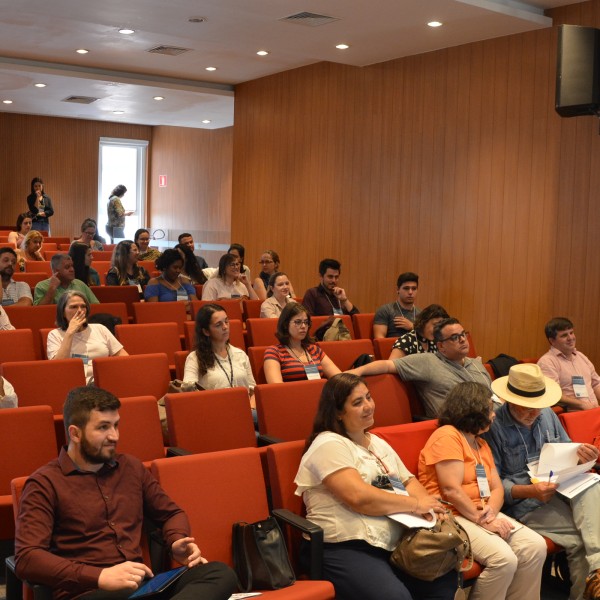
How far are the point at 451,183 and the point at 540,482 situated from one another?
506 centimetres

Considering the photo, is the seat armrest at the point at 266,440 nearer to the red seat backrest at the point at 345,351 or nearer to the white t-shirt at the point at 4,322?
the red seat backrest at the point at 345,351

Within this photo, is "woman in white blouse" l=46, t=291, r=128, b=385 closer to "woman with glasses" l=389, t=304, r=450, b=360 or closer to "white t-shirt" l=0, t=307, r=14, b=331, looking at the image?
"white t-shirt" l=0, t=307, r=14, b=331

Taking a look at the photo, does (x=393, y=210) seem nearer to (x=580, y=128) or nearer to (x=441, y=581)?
(x=580, y=128)

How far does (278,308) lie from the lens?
22.3 feet

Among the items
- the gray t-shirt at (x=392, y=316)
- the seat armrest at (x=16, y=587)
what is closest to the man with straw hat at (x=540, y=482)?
the seat armrest at (x=16, y=587)

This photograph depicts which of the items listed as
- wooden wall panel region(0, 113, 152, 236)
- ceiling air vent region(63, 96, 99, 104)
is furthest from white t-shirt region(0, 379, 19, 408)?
wooden wall panel region(0, 113, 152, 236)

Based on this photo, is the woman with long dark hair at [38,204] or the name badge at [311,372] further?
the woman with long dark hair at [38,204]

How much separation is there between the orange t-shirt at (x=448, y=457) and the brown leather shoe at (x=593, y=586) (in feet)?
1.87

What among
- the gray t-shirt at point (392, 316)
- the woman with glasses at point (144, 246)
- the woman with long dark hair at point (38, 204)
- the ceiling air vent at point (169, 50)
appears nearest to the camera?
the gray t-shirt at point (392, 316)

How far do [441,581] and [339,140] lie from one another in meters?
7.33

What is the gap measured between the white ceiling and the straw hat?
13.2ft

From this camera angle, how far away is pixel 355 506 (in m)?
3.14

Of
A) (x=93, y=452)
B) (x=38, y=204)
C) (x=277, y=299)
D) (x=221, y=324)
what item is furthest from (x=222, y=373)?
(x=38, y=204)

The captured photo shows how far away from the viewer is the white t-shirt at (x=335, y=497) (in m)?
3.15
